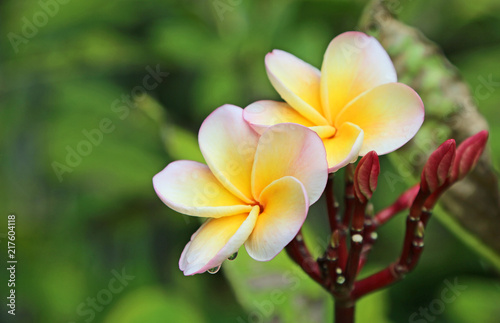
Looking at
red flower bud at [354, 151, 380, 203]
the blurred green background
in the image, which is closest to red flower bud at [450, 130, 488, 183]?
red flower bud at [354, 151, 380, 203]

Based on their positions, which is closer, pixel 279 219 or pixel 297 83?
pixel 279 219

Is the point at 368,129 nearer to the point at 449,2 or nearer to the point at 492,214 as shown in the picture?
the point at 492,214

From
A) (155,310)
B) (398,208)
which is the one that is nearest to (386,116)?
(398,208)

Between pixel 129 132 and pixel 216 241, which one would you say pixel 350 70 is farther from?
pixel 129 132

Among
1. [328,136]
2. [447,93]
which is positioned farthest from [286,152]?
[447,93]

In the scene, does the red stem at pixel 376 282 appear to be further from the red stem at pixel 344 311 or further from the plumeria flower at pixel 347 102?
the plumeria flower at pixel 347 102

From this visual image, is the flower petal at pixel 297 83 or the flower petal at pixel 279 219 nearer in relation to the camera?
the flower petal at pixel 279 219

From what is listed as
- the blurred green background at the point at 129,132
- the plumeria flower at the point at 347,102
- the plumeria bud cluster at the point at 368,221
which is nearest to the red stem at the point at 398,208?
the plumeria bud cluster at the point at 368,221
